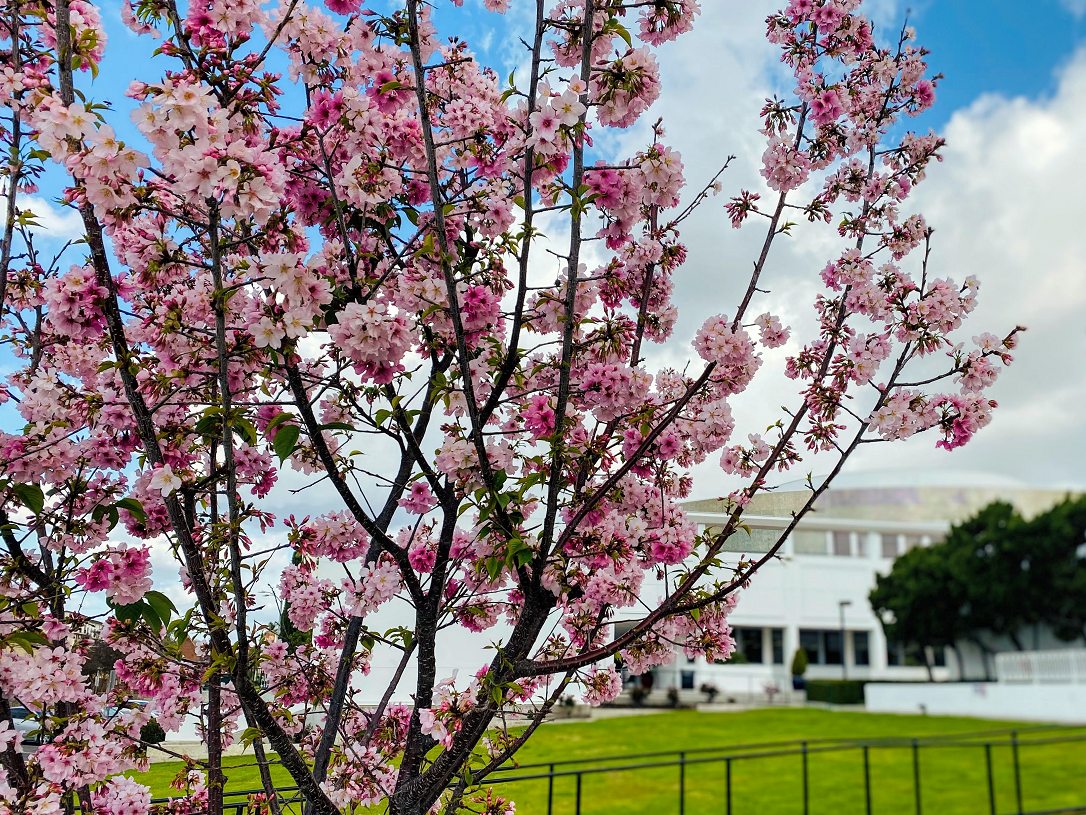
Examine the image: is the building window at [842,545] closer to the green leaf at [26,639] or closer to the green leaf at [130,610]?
the green leaf at [130,610]

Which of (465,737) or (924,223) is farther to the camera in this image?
(924,223)

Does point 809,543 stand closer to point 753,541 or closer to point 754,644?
point 753,541

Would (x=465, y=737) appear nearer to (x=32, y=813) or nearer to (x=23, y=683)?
(x=32, y=813)

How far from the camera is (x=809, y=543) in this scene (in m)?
2.57

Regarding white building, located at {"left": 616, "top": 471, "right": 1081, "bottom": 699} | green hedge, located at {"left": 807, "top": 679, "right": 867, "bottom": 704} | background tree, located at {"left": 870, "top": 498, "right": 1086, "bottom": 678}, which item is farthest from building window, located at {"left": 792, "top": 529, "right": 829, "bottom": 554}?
green hedge, located at {"left": 807, "top": 679, "right": 867, "bottom": 704}

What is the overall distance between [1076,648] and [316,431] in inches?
56.0

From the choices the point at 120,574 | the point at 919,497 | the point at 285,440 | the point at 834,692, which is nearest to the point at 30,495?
the point at 120,574

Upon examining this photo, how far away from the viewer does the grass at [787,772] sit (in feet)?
6.20

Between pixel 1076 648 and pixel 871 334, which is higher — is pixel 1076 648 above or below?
below

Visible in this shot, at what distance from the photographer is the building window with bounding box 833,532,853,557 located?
237 centimetres

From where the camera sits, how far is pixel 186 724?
2348 mm

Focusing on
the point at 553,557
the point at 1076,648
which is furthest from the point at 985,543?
the point at 553,557

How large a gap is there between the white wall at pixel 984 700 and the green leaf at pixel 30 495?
2033 mm

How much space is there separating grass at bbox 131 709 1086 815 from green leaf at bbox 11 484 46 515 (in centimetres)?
96
